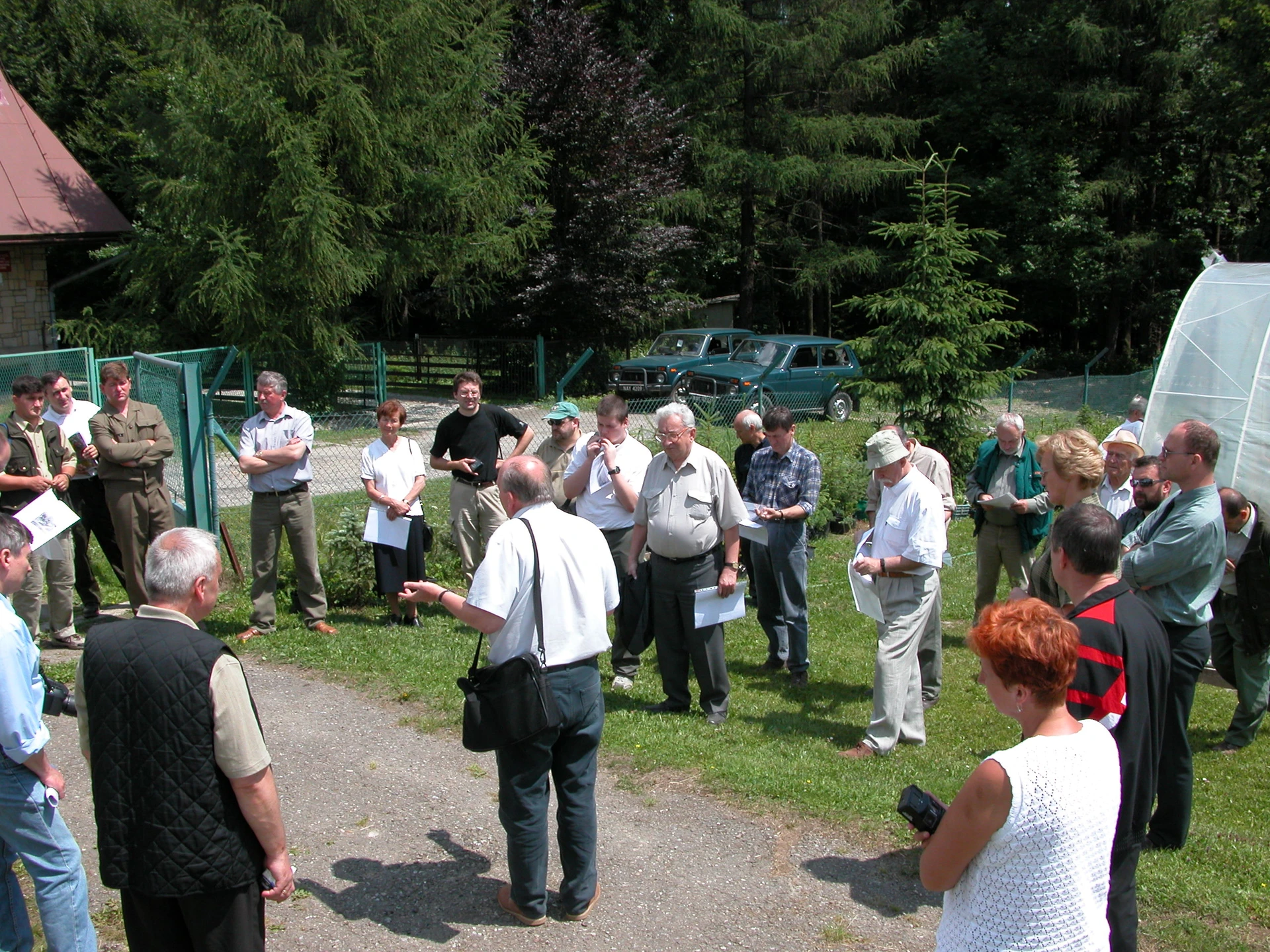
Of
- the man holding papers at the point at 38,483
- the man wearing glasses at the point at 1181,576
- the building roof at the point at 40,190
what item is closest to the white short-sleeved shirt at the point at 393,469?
the man holding papers at the point at 38,483

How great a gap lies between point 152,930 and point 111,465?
5.39 meters

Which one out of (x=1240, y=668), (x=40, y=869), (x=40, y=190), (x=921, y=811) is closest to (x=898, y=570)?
(x=1240, y=668)

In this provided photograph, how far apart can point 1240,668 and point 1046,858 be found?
423 centimetres

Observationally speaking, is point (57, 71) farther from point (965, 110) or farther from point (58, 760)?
point (58, 760)

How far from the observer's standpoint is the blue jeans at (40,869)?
10.7ft

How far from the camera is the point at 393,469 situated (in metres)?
7.98

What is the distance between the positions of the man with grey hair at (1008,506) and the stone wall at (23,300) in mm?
22461

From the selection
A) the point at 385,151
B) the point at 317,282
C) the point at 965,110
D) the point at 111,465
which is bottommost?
the point at 111,465

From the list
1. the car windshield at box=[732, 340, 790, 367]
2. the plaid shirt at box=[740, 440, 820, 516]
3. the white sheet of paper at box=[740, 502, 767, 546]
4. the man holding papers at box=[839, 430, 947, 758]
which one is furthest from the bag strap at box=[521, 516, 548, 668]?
the car windshield at box=[732, 340, 790, 367]

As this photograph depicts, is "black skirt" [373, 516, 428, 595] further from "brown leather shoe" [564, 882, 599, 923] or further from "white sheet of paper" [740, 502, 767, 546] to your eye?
"brown leather shoe" [564, 882, 599, 923]

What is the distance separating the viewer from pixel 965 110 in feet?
111

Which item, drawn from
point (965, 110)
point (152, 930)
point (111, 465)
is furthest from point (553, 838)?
point (965, 110)

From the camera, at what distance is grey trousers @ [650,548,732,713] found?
6.09m

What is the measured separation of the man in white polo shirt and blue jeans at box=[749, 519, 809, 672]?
3.35 feet
